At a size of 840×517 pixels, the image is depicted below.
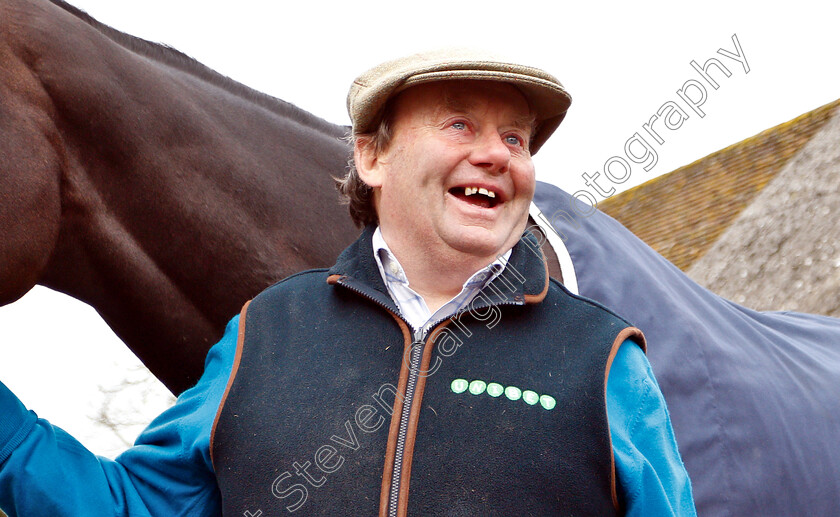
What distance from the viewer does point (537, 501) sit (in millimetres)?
1424

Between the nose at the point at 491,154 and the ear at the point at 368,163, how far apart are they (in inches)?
Answer: 10.4

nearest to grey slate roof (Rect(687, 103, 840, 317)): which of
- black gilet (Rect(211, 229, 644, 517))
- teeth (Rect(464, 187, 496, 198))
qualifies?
black gilet (Rect(211, 229, 644, 517))

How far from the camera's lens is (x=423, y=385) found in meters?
1.52

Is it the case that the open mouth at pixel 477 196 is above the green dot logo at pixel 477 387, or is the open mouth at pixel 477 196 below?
above

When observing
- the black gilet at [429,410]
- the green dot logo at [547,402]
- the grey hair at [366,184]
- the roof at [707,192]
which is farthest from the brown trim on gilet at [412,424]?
the roof at [707,192]

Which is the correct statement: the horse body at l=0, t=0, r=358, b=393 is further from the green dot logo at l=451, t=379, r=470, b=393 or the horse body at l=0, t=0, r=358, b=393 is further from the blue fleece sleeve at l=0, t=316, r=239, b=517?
the green dot logo at l=451, t=379, r=470, b=393

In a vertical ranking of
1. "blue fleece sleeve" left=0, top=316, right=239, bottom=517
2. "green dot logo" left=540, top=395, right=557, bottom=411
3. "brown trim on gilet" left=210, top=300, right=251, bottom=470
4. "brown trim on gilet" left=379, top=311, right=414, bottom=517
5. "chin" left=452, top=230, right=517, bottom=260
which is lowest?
"blue fleece sleeve" left=0, top=316, right=239, bottom=517

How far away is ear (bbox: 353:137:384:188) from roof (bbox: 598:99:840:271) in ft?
Answer: 17.5

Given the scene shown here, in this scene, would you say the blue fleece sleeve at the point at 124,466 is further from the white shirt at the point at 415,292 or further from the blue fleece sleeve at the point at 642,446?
the blue fleece sleeve at the point at 642,446

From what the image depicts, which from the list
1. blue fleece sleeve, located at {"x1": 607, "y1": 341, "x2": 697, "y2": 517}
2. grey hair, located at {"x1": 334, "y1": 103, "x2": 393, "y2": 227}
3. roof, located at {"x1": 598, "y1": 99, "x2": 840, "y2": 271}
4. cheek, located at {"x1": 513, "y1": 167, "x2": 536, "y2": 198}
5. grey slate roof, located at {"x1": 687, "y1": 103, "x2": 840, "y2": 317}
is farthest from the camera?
roof, located at {"x1": 598, "y1": 99, "x2": 840, "y2": 271}

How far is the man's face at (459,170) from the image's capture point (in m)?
1.62

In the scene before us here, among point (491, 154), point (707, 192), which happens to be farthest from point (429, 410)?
point (707, 192)

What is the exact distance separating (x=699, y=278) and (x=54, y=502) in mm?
4283

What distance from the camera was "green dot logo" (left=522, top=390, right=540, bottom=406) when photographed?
58.9 inches
